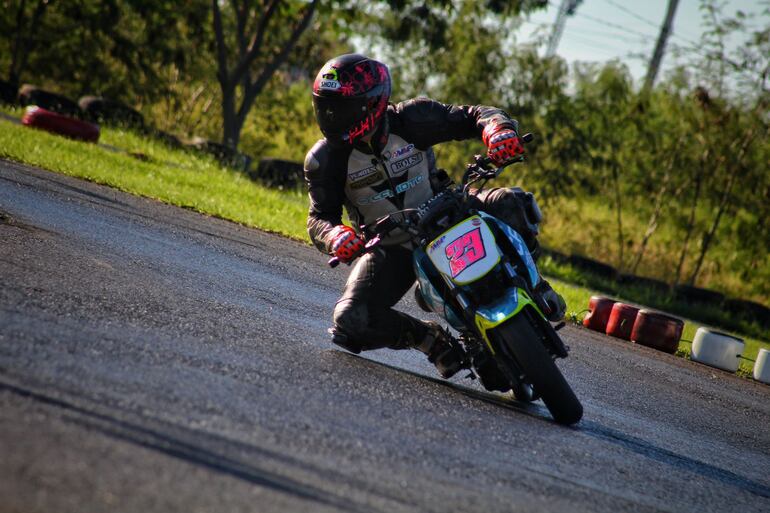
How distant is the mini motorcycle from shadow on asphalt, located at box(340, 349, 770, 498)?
0.19 meters

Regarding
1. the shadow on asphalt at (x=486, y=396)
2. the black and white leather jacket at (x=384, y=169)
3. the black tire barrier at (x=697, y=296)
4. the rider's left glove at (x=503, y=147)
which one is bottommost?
the shadow on asphalt at (x=486, y=396)

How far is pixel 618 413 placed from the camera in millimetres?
6410

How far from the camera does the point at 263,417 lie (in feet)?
12.6

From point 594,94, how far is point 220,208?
12159mm

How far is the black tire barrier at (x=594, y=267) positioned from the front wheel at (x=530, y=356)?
14.4 metres

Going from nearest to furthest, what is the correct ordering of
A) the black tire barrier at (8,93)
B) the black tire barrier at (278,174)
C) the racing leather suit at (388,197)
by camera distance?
1. the racing leather suit at (388,197)
2. the black tire barrier at (278,174)
3. the black tire barrier at (8,93)

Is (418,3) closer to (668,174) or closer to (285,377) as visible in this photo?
(668,174)

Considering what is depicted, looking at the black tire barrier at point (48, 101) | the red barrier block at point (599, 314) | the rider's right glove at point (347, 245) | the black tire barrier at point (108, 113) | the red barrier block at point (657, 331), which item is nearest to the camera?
the rider's right glove at point (347, 245)

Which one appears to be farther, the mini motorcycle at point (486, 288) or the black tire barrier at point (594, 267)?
the black tire barrier at point (594, 267)

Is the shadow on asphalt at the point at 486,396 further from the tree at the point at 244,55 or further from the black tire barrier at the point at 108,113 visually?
the tree at the point at 244,55

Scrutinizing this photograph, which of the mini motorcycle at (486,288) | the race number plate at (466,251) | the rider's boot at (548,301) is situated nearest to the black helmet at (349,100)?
the mini motorcycle at (486,288)

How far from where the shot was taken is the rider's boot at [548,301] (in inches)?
217

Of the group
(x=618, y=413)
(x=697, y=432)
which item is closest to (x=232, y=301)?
(x=618, y=413)

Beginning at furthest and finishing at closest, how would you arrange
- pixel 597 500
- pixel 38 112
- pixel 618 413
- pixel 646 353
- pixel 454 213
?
1. pixel 38 112
2. pixel 646 353
3. pixel 618 413
4. pixel 454 213
5. pixel 597 500
